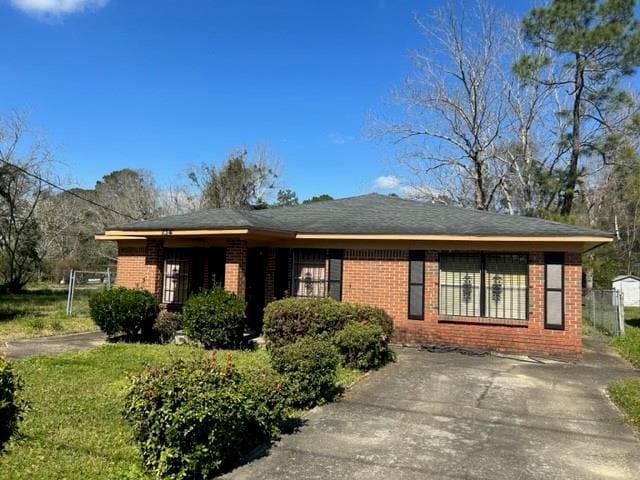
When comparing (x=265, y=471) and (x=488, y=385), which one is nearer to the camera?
(x=265, y=471)

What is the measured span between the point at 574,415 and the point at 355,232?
6.39 m

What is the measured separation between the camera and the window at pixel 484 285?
10.8m

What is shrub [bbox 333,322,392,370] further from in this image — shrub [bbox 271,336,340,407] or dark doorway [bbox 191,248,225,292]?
dark doorway [bbox 191,248,225,292]

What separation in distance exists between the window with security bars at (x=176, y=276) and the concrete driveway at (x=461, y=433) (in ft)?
23.1

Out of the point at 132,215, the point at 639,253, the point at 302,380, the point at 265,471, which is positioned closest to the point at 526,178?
the point at 639,253

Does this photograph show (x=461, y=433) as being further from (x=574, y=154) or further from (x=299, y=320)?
(x=574, y=154)

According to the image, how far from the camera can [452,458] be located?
4516mm

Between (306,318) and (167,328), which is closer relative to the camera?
(306,318)

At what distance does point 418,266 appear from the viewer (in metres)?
11.5

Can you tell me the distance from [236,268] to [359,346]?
3.59 meters

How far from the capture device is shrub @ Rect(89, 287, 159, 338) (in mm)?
10688

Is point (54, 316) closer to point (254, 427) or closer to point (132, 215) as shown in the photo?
point (254, 427)

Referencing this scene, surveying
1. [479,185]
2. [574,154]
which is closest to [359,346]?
[574,154]

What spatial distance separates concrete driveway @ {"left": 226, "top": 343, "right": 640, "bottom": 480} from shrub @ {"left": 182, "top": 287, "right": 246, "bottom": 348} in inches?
125
